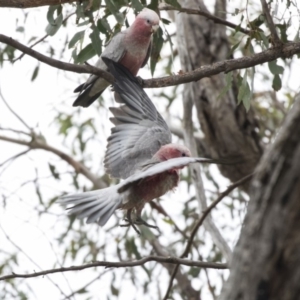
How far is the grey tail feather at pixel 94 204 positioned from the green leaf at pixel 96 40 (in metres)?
0.58

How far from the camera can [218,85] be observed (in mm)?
5348

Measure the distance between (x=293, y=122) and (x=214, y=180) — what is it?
4591 mm

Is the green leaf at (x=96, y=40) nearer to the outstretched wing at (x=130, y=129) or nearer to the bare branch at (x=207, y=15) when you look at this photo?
the outstretched wing at (x=130, y=129)

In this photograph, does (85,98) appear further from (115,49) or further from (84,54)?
(84,54)

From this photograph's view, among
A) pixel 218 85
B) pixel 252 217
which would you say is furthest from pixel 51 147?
pixel 252 217

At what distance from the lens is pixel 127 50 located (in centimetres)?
384

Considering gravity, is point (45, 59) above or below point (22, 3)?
below

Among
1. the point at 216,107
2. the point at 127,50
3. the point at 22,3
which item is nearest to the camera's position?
the point at 22,3

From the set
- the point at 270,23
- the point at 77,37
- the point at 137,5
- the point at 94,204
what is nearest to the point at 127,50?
Answer: the point at 77,37

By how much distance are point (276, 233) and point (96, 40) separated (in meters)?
1.98

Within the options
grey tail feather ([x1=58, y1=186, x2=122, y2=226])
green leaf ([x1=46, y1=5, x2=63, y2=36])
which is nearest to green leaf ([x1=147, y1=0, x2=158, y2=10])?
green leaf ([x1=46, y1=5, x2=63, y2=36])

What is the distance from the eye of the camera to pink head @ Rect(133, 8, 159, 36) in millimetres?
3631

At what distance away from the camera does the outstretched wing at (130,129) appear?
11.3ft

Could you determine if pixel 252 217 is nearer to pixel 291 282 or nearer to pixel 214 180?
pixel 291 282
